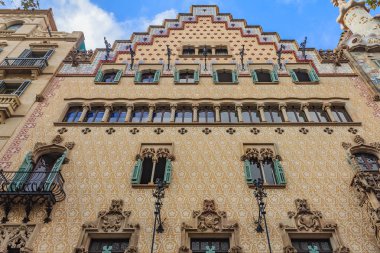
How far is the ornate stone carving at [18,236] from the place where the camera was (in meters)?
8.55

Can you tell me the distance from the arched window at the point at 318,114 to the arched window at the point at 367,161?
2035 mm

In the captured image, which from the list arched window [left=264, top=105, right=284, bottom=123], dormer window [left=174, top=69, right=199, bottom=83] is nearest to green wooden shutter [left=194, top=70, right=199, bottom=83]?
dormer window [left=174, top=69, right=199, bottom=83]

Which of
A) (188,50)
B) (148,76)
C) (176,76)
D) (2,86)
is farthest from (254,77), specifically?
(2,86)

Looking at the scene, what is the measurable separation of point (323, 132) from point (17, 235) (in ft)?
32.2

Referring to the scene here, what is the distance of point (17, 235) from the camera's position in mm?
8844

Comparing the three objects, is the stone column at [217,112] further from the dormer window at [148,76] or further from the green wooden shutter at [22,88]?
the green wooden shutter at [22,88]

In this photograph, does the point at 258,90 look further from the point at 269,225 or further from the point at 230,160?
the point at 269,225

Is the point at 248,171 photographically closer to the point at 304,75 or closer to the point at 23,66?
the point at 304,75

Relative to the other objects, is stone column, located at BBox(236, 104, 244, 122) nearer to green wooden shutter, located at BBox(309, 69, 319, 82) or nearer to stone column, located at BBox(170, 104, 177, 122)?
stone column, located at BBox(170, 104, 177, 122)

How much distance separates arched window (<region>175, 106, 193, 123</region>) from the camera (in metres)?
13.2

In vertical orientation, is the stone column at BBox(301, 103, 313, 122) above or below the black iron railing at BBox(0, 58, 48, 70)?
below

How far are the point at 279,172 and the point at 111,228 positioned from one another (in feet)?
16.5

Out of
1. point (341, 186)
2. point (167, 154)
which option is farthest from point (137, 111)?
point (341, 186)

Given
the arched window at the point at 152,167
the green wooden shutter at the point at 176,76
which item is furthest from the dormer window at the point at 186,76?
the arched window at the point at 152,167
